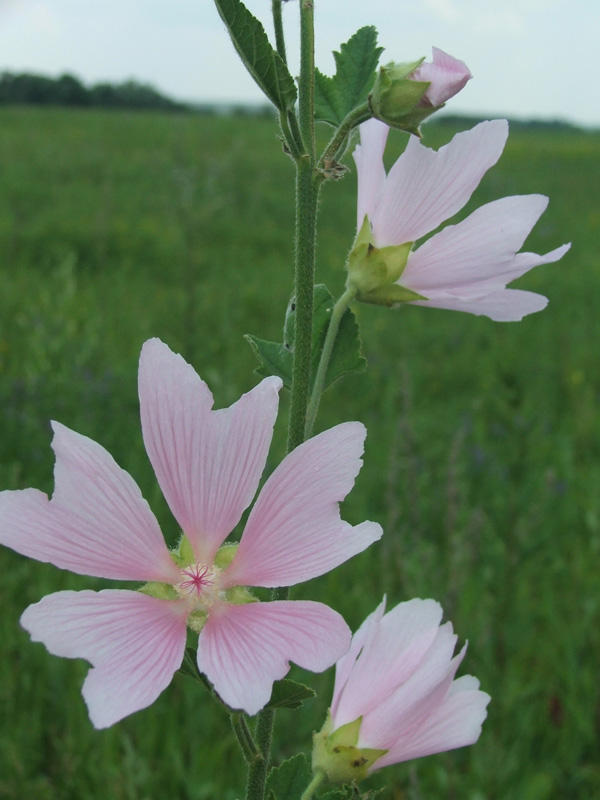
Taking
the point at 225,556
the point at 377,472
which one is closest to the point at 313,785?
the point at 225,556

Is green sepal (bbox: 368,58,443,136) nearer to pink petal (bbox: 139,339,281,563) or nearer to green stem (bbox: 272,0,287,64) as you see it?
green stem (bbox: 272,0,287,64)

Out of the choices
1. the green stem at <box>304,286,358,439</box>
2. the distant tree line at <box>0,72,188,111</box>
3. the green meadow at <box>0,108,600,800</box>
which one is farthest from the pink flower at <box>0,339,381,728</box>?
the distant tree line at <box>0,72,188,111</box>

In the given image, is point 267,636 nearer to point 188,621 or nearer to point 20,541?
point 188,621

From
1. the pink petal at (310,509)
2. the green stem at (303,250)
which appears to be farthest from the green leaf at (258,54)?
the pink petal at (310,509)

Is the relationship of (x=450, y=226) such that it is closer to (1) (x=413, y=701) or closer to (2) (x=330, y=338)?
(2) (x=330, y=338)

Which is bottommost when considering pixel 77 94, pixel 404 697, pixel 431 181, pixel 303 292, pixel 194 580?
pixel 404 697

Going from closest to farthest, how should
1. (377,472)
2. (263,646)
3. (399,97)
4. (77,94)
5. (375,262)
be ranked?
1. (263,646)
2. (399,97)
3. (375,262)
4. (377,472)
5. (77,94)

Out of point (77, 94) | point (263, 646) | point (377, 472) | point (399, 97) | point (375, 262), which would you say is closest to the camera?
point (263, 646)

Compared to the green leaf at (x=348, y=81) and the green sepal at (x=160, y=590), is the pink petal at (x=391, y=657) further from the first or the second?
the green leaf at (x=348, y=81)
